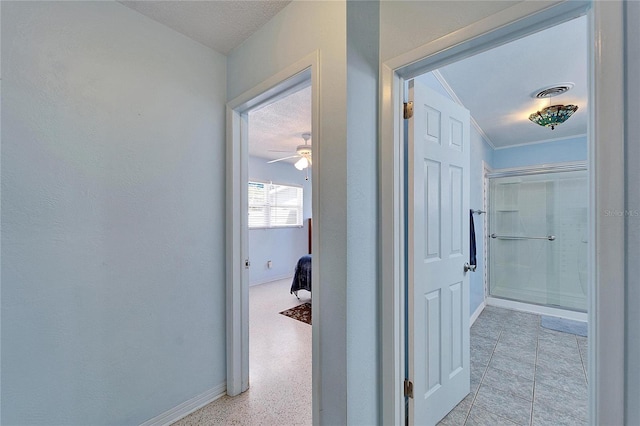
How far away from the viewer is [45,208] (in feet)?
3.97

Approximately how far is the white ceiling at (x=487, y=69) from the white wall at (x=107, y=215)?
0.64 feet

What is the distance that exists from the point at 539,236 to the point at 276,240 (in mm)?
4340

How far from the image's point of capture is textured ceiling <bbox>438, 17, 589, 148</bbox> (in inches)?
65.8

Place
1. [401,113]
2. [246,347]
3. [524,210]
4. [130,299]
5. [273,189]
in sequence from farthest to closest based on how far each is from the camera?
1. [273,189]
2. [524,210]
3. [246,347]
4. [130,299]
5. [401,113]

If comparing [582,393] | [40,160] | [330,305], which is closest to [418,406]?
[330,305]

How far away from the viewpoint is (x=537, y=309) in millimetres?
3496

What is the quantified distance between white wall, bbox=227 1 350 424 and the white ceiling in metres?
0.36

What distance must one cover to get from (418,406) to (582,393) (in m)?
1.45

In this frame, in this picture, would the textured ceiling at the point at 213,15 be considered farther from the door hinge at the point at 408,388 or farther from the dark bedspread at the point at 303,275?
the dark bedspread at the point at 303,275

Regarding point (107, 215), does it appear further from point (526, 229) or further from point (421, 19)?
point (526, 229)

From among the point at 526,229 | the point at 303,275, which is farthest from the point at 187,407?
the point at 526,229

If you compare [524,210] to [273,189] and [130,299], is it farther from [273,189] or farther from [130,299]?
[130,299]

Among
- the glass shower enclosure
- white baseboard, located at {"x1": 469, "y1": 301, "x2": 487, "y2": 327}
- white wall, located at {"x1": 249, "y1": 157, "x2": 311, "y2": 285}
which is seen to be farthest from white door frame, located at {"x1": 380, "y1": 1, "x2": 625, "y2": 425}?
white wall, located at {"x1": 249, "y1": 157, "x2": 311, "y2": 285}
